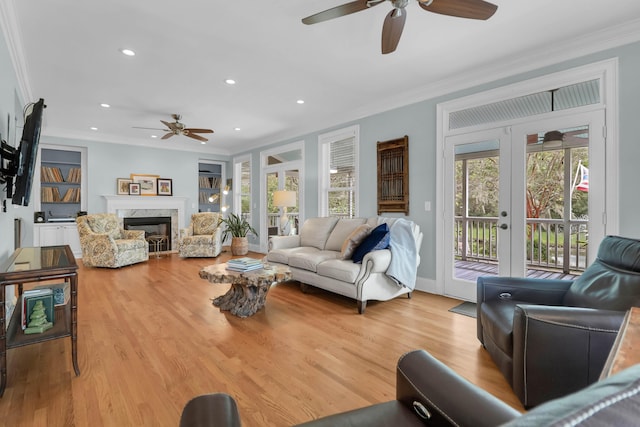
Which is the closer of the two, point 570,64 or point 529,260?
point 570,64

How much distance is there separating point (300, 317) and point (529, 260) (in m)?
2.45

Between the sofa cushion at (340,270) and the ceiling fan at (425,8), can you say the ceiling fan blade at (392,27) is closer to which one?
the ceiling fan at (425,8)

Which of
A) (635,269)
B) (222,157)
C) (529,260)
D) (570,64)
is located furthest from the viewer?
(222,157)

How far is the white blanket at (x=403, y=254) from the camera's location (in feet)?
11.5

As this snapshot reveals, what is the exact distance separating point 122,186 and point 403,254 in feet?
20.7

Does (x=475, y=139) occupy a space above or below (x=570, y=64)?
below

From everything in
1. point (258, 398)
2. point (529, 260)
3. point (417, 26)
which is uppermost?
point (417, 26)

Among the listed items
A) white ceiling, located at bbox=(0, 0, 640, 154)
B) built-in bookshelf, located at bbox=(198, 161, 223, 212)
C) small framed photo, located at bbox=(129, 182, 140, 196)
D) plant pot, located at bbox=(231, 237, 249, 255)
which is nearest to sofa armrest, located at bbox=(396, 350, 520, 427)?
white ceiling, located at bbox=(0, 0, 640, 154)

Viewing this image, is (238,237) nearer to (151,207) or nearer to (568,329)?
(151,207)

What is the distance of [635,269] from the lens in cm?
182

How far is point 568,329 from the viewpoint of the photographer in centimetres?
159

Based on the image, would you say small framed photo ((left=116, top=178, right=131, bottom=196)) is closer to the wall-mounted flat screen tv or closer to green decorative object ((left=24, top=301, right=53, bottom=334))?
the wall-mounted flat screen tv

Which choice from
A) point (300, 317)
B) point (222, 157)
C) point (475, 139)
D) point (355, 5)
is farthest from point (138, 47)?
point (222, 157)

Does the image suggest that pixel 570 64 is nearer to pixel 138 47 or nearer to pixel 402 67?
pixel 402 67
